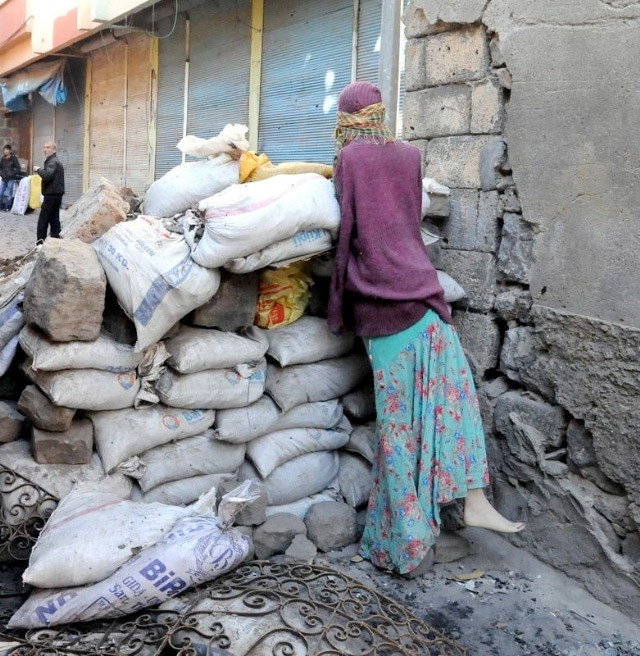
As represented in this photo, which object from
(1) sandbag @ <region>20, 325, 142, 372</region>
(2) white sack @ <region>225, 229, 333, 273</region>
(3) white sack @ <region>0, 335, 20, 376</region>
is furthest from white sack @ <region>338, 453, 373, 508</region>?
(3) white sack @ <region>0, 335, 20, 376</region>

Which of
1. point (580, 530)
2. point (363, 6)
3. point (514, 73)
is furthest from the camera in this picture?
point (363, 6)

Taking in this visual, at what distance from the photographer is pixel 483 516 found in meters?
3.22

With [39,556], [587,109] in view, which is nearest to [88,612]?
[39,556]

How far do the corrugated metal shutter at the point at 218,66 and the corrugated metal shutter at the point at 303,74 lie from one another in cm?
57

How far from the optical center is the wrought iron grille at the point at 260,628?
243cm

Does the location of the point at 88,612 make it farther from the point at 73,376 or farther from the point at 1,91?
the point at 1,91

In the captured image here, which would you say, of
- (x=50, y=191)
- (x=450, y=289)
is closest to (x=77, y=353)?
(x=450, y=289)

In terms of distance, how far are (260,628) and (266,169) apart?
1.96 metres

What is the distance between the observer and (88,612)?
100 inches

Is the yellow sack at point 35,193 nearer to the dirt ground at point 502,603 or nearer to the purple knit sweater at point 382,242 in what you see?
the purple knit sweater at point 382,242

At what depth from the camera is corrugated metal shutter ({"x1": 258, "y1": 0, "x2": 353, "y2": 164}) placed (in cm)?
861

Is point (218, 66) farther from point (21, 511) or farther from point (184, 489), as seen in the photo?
point (21, 511)

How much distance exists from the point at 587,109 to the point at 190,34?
9.99 meters

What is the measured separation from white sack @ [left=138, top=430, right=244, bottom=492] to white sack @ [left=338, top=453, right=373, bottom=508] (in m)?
0.56
